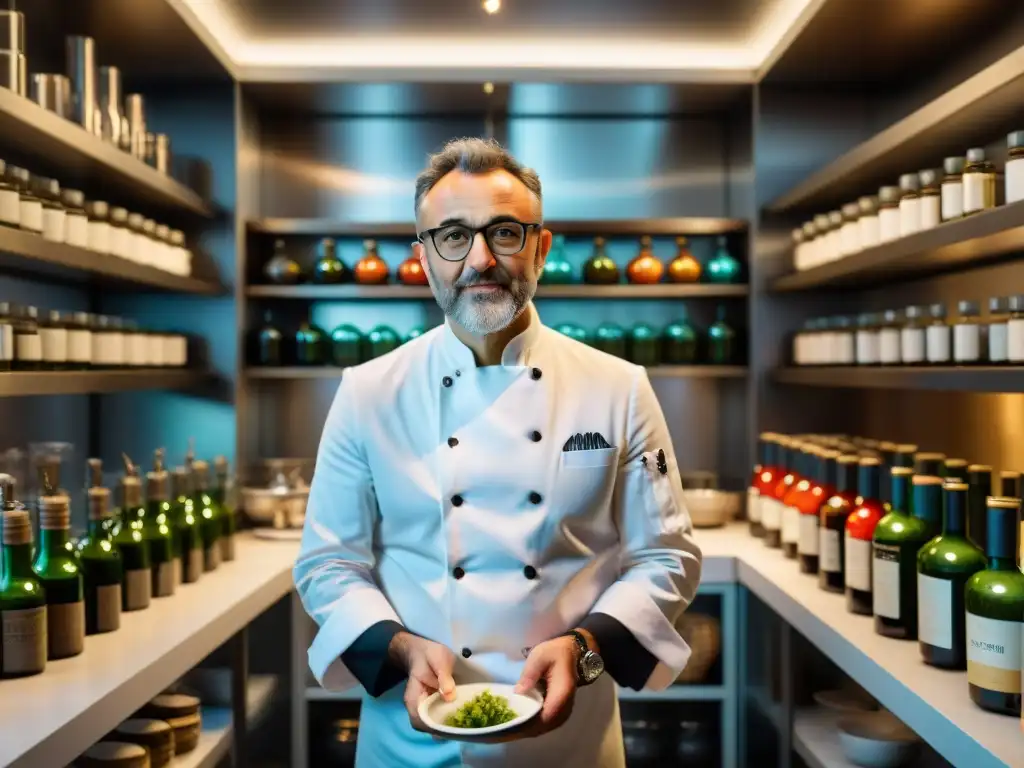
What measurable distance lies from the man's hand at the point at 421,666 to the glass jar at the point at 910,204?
150 centimetres

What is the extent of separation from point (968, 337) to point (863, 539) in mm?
477

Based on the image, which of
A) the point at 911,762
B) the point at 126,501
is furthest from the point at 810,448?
the point at 126,501

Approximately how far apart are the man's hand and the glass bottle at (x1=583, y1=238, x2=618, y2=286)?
2243 millimetres

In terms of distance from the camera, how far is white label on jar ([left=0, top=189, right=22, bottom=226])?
2025 millimetres

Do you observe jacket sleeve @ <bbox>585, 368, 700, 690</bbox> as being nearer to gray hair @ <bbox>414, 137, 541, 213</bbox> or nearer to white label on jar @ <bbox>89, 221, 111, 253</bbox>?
gray hair @ <bbox>414, 137, 541, 213</bbox>

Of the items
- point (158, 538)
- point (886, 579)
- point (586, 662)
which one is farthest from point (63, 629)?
point (886, 579)

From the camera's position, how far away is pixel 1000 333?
2.03 m

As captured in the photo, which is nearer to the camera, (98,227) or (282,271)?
(98,227)

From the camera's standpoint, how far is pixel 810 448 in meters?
2.79

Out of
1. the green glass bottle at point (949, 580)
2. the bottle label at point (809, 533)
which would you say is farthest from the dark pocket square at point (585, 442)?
the bottle label at point (809, 533)

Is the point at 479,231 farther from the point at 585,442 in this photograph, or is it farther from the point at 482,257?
the point at 585,442

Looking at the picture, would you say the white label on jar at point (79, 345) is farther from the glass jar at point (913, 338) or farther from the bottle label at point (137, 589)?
the glass jar at point (913, 338)

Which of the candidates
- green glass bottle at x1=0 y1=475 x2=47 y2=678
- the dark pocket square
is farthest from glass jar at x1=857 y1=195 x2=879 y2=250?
green glass bottle at x1=0 y1=475 x2=47 y2=678

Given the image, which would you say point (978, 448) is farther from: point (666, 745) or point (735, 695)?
point (666, 745)
